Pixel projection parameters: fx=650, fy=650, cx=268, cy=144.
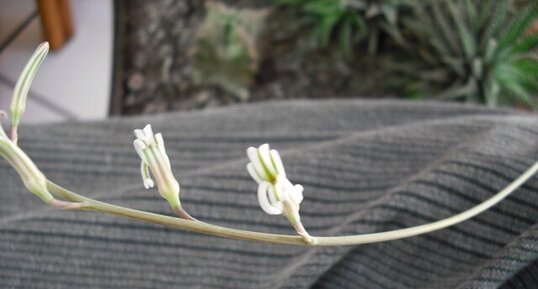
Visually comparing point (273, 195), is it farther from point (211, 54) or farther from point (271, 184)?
point (211, 54)

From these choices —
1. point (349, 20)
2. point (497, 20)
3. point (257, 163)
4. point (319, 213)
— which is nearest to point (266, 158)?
point (257, 163)

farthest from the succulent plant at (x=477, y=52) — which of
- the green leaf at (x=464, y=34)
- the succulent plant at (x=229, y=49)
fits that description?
the succulent plant at (x=229, y=49)

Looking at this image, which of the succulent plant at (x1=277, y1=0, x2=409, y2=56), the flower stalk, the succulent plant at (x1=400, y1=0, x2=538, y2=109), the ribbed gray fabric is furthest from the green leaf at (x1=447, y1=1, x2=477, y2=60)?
the flower stalk

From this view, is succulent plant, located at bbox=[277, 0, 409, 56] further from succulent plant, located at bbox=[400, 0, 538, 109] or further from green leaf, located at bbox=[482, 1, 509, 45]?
→ green leaf, located at bbox=[482, 1, 509, 45]

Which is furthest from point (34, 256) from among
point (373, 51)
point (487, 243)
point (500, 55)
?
point (373, 51)

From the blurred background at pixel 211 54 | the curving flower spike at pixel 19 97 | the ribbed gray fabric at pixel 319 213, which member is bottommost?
the ribbed gray fabric at pixel 319 213

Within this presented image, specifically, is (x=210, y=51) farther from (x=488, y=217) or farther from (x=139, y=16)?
(x=488, y=217)

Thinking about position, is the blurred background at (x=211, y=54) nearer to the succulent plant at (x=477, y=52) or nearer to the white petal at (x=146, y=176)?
the succulent plant at (x=477, y=52)
